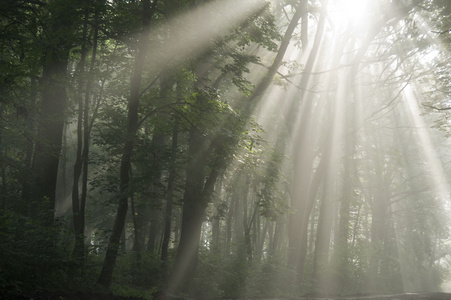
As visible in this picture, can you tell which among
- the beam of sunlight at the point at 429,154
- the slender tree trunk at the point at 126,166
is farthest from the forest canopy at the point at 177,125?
the beam of sunlight at the point at 429,154

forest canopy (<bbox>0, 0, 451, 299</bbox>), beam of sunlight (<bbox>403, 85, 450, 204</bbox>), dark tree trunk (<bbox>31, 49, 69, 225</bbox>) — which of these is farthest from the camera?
beam of sunlight (<bbox>403, 85, 450, 204</bbox>)

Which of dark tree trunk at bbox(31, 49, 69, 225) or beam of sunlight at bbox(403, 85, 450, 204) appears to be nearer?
dark tree trunk at bbox(31, 49, 69, 225)

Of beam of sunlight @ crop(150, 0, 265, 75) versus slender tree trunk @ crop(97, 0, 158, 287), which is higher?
beam of sunlight @ crop(150, 0, 265, 75)

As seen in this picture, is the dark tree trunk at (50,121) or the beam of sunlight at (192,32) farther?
the dark tree trunk at (50,121)

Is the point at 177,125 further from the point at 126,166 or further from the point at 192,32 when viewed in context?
the point at 192,32

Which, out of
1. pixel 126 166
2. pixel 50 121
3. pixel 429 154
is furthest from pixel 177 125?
pixel 429 154

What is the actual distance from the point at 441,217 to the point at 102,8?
141 feet

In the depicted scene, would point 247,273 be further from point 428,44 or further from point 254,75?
point 428,44

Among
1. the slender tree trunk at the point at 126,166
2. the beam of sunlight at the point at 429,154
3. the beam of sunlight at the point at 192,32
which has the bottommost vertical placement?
the slender tree trunk at the point at 126,166

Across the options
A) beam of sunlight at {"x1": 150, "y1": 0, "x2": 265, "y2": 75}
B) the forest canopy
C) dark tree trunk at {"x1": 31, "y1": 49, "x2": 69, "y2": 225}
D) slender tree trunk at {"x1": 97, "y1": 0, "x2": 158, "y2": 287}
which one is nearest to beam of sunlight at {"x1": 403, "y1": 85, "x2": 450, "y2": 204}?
the forest canopy

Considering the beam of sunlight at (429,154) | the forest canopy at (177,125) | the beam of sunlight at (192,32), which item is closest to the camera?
the forest canopy at (177,125)

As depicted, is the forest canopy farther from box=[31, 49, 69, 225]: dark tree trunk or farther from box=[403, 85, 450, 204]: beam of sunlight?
box=[403, 85, 450, 204]: beam of sunlight

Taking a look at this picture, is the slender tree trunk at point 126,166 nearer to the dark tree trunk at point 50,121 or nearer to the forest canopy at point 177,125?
the forest canopy at point 177,125

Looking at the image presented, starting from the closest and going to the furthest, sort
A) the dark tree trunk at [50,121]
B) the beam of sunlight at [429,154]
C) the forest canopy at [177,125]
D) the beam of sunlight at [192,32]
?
the forest canopy at [177,125] < the beam of sunlight at [192,32] < the dark tree trunk at [50,121] < the beam of sunlight at [429,154]
